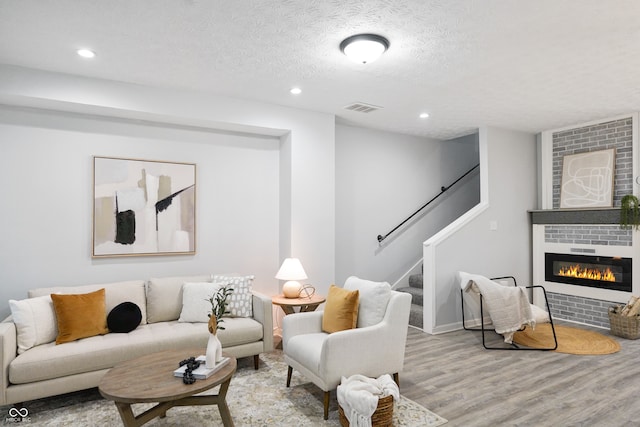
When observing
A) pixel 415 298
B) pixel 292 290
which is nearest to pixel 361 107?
pixel 292 290

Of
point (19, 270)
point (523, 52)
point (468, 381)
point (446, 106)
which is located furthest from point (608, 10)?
point (19, 270)

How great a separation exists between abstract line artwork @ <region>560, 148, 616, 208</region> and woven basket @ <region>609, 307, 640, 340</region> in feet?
4.54

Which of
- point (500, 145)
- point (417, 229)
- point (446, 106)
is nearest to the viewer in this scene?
point (446, 106)

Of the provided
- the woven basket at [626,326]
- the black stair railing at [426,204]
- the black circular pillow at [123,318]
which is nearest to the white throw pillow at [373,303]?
the black circular pillow at [123,318]

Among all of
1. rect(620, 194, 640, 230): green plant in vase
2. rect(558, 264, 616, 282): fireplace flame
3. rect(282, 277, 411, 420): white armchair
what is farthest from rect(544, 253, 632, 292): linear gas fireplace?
rect(282, 277, 411, 420): white armchair

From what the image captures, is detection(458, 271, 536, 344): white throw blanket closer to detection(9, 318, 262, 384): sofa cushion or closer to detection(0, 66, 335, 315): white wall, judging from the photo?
detection(0, 66, 335, 315): white wall

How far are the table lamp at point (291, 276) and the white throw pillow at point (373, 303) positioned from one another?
1033 millimetres

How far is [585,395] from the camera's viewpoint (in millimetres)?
3025

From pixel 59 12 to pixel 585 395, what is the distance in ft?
15.0

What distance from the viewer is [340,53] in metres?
3.08

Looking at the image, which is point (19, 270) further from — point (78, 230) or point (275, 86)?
point (275, 86)

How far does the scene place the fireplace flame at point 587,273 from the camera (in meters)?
4.99

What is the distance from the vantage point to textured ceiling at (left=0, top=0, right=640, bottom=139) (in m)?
2.45

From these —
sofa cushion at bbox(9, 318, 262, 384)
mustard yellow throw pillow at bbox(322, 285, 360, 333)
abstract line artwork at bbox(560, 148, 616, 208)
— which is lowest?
sofa cushion at bbox(9, 318, 262, 384)
